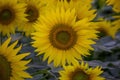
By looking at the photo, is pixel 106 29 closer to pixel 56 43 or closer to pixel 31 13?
pixel 31 13

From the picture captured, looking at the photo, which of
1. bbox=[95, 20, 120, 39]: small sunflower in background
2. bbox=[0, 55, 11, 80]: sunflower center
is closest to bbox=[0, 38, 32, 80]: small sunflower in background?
bbox=[0, 55, 11, 80]: sunflower center

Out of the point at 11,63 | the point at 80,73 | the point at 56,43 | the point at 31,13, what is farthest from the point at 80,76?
the point at 31,13

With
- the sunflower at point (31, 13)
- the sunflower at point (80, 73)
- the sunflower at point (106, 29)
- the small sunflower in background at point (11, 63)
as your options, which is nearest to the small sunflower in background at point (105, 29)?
the sunflower at point (106, 29)

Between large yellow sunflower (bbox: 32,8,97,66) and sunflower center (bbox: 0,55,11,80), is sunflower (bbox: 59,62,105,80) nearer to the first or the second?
large yellow sunflower (bbox: 32,8,97,66)

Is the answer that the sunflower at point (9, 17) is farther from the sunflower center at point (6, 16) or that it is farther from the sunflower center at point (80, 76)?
the sunflower center at point (80, 76)

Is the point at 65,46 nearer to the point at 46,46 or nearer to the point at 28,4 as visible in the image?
the point at 46,46

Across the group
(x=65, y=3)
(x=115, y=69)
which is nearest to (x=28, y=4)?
(x=65, y=3)
